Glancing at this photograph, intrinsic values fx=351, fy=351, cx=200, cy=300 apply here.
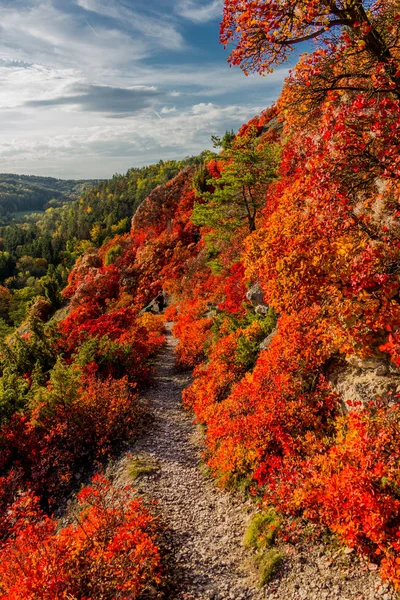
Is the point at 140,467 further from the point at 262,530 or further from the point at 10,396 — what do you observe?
the point at 10,396

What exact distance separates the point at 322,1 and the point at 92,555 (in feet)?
47.6

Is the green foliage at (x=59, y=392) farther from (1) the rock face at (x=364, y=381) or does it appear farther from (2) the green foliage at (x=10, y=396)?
(1) the rock face at (x=364, y=381)

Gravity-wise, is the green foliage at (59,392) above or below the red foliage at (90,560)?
above

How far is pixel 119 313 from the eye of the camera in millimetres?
30062

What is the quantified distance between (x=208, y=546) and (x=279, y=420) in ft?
15.1

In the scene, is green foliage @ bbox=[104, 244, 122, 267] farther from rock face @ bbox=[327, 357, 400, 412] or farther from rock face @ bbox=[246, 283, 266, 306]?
rock face @ bbox=[327, 357, 400, 412]

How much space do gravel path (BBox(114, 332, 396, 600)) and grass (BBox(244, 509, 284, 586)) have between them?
24 centimetres

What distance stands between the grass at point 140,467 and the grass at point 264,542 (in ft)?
16.6

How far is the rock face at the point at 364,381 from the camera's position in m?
10.5

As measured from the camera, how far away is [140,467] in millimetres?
14711

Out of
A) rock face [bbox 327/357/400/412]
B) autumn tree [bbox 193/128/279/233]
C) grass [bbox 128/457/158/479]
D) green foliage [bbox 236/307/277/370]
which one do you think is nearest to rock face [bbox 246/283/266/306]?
green foliage [bbox 236/307/277/370]

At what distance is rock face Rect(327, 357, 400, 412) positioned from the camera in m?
10.5

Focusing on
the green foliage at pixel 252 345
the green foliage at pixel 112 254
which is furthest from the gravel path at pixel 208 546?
the green foliage at pixel 112 254

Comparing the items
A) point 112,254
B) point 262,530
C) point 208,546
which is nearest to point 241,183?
point 262,530
